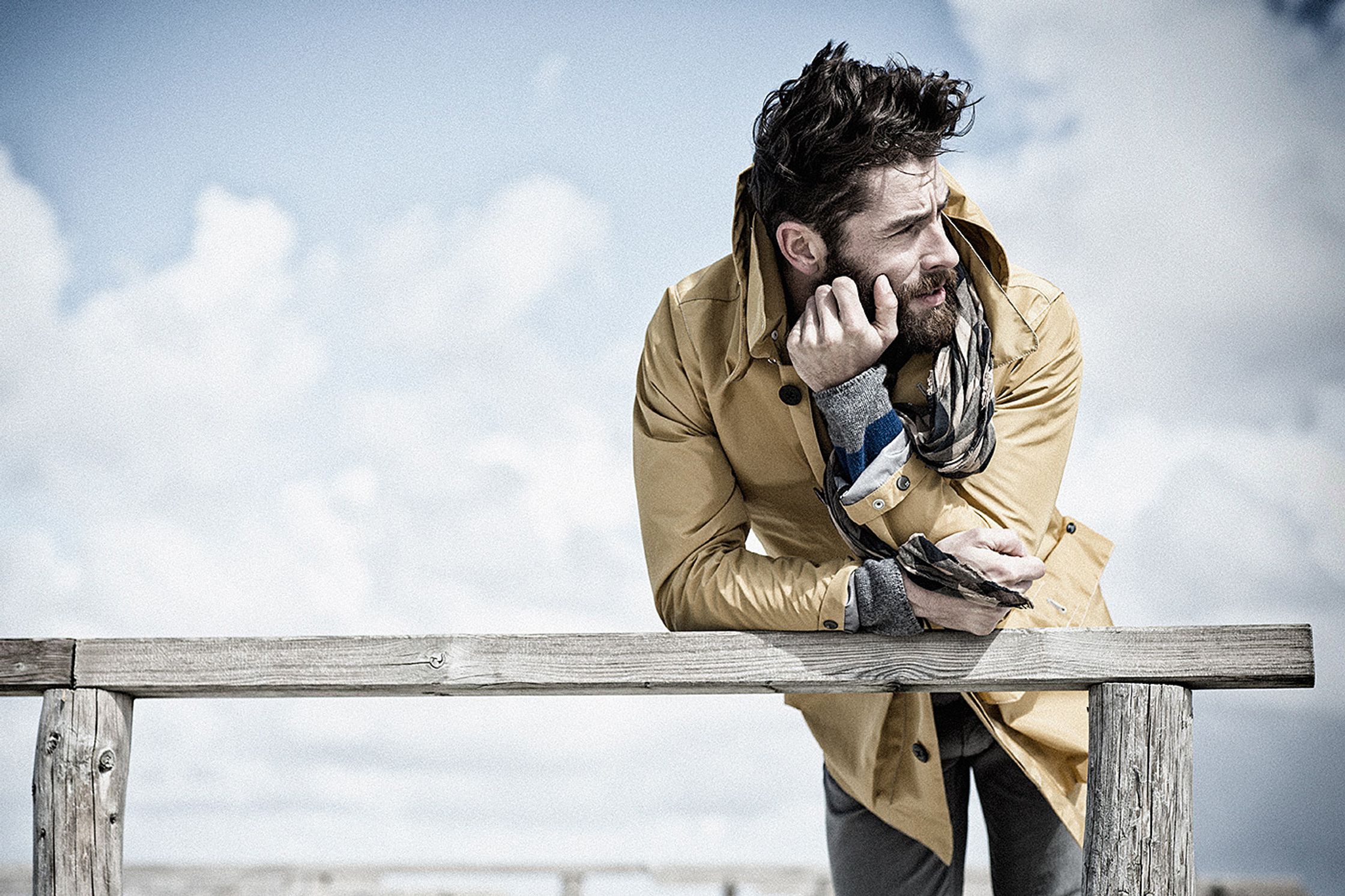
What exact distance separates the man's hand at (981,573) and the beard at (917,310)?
1.09ft

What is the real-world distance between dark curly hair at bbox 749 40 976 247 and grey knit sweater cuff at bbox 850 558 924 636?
0.55m

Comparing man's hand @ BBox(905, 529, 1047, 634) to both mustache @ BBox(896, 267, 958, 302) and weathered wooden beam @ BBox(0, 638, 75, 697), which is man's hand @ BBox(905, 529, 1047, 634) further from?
weathered wooden beam @ BBox(0, 638, 75, 697)

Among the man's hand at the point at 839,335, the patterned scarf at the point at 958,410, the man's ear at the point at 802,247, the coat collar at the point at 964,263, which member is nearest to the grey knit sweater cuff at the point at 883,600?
the patterned scarf at the point at 958,410

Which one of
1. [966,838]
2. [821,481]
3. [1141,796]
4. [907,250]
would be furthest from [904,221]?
[966,838]

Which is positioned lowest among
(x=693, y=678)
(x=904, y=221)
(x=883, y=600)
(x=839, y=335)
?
(x=693, y=678)

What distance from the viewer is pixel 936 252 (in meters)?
2.11

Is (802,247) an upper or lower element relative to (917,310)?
upper

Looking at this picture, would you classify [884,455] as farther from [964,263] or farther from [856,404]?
[964,263]

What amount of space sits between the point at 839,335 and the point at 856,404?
0.36 feet

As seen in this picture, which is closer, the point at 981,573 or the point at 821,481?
the point at 981,573

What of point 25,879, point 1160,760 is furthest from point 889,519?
point 25,879

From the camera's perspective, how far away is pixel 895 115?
6.97ft

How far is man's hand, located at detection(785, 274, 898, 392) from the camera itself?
6.61 feet

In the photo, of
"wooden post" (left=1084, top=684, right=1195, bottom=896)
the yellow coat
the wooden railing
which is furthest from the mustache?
"wooden post" (left=1084, top=684, right=1195, bottom=896)
